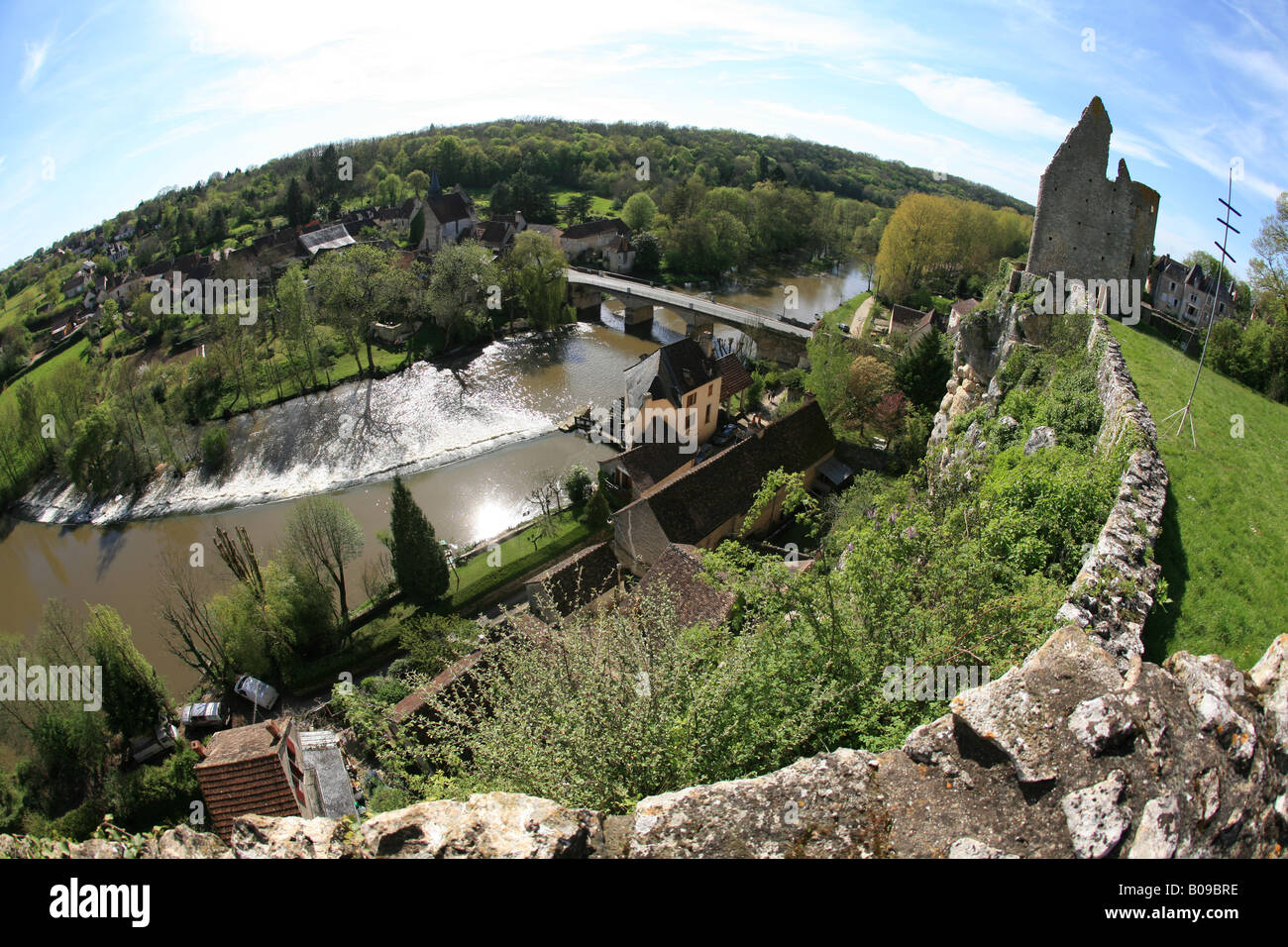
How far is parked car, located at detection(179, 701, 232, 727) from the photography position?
21.6 meters

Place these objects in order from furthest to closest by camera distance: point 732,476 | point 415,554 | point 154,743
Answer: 1. point 732,476
2. point 415,554
3. point 154,743

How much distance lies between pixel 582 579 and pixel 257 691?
36.6 ft

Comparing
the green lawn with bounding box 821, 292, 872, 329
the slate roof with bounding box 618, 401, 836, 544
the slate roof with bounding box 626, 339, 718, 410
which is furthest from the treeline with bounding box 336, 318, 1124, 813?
the green lawn with bounding box 821, 292, 872, 329

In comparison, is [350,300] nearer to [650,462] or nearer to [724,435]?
[724,435]

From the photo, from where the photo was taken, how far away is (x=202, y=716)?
2161 centimetres

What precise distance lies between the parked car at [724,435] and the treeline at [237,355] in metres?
22.7

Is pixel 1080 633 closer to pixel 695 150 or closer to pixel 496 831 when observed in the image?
pixel 496 831

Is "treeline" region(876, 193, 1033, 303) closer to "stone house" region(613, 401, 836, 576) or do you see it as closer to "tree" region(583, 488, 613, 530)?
"stone house" region(613, 401, 836, 576)

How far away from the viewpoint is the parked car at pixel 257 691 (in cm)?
2217

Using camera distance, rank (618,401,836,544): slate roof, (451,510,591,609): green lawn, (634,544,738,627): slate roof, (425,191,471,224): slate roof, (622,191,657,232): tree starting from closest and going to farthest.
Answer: (634,544,738,627): slate roof → (618,401,836,544): slate roof → (451,510,591,609): green lawn → (425,191,471,224): slate roof → (622,191,657,232): tree

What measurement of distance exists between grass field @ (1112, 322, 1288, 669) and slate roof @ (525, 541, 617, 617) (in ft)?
47.4

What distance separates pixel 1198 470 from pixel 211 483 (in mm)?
40517

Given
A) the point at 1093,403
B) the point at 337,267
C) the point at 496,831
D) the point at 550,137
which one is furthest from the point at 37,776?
the point at 550,137

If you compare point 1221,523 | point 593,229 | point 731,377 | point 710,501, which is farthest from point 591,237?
point 1221,523
